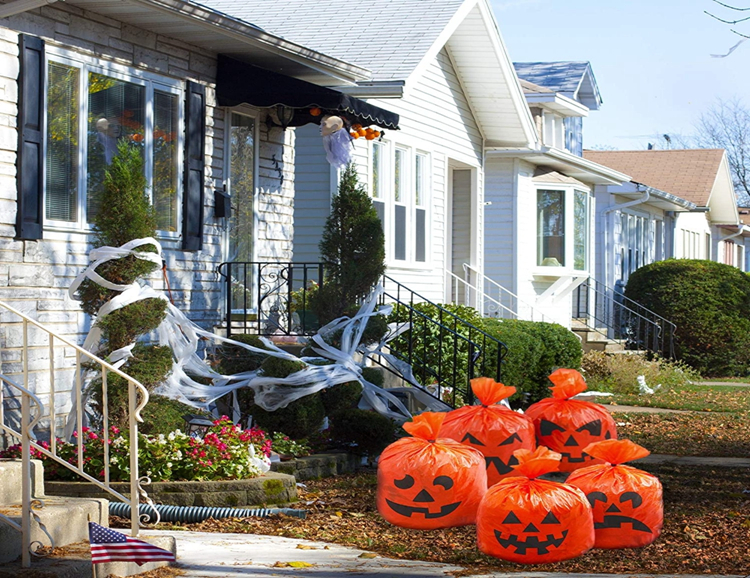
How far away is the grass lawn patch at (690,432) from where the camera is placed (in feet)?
35.0

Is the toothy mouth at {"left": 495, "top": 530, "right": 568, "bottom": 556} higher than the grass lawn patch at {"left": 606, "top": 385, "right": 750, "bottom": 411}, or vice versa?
the toothy mouth at {"left": 495, "top": 530, "right": 568, "bottom": 556}

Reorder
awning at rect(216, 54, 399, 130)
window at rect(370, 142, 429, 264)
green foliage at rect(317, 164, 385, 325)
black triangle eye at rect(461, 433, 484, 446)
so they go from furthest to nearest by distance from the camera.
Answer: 1. window at rect(370, 142, 429, 264)
2. awning at rect(216, 54, 399, 130)
3. green foliage at rect(317, 164, 385, 325)
4. black triangle eye at rect(461, 433, 484, 446)

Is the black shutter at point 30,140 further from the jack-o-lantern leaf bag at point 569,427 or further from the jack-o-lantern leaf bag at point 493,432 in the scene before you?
the jack-o-lantern leaf bag at point 569,427

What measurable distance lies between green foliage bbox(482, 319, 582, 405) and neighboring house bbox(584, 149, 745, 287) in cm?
958

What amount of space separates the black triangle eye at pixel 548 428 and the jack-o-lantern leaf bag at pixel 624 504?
7.98ft

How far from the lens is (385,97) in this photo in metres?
13.0

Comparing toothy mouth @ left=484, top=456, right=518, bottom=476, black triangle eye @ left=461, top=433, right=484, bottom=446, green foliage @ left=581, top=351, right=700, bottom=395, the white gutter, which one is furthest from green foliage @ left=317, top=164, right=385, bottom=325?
green foliage @ left=581, top=351, right=700, bottom=395

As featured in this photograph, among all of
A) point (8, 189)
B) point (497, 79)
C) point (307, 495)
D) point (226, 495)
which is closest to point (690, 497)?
point (307, 495)

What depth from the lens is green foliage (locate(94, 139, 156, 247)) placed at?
7465mm

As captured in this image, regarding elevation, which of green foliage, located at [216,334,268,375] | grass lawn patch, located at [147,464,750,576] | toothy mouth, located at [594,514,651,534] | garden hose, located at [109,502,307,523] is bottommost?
grass lawn patch, located at [147,464,750,576]

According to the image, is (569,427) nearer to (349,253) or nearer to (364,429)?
(364,429)

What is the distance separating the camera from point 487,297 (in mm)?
18719

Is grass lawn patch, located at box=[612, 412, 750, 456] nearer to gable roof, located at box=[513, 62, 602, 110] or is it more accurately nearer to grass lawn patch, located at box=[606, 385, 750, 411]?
grass lawn patch, located at box=[606, 385, 750, 411]

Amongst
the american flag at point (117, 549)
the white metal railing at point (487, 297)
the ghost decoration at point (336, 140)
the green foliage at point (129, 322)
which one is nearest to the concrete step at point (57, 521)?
the american flag at point (117, 549)
